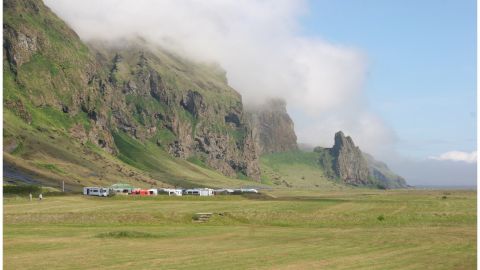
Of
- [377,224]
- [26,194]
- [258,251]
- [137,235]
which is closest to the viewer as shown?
[258,251]

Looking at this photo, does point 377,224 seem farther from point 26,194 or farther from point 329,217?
point 26,194

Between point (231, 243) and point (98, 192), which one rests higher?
point (98, 192)

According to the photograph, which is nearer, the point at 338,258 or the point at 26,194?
the point at 338,258

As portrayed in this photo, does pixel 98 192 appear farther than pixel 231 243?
Yes

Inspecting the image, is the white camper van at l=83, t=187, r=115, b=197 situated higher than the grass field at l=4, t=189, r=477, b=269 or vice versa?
the white camper van at l=83, t=187, r=115, b=197

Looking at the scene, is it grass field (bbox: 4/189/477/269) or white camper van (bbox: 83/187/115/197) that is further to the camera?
white camper van (bbox: 83/187/115/197)

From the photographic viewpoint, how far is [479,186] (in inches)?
947

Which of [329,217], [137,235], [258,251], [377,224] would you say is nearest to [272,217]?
[329,217]

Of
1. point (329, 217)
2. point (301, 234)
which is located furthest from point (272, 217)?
point (301, 234)

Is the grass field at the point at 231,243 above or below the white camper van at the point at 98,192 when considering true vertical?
below

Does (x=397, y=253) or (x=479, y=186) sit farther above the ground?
(x=479, y=186)

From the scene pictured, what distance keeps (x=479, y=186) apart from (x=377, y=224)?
46.8 meters

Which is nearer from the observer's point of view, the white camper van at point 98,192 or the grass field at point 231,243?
the grass field at point 231,243

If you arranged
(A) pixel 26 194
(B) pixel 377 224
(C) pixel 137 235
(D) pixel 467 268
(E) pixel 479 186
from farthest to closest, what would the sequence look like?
(A) pixel 26 194 < (B) pixel 377 224 < (C) pixel 137 235 < (D) pixel 467 268 < (E) pixel 479 186
